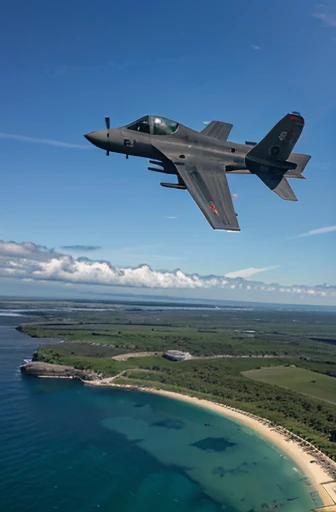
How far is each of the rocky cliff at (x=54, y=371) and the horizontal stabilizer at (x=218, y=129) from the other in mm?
98420

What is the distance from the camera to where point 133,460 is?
65.4 meters

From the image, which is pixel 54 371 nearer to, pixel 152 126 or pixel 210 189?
pixel 152 126

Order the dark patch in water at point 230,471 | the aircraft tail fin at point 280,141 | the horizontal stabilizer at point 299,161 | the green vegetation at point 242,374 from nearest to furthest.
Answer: the aircraft tail fin at point 280,141
the horizontal stabilizer at point 299,161
the dark patch in water at point 230,471
the green vegetation at point 242,374

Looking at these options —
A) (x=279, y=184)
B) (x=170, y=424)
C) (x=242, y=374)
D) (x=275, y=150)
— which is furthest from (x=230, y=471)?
(x=242, y=374)

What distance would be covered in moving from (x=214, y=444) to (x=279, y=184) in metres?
63.8

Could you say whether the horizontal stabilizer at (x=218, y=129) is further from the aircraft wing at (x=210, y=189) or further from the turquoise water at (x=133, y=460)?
the turquoise water at (x=133, y=460)

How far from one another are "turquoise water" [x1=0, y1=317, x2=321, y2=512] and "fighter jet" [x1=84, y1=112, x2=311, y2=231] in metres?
48.5

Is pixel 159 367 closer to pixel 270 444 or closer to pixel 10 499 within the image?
pixel 270 444

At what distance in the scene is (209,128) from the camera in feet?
104

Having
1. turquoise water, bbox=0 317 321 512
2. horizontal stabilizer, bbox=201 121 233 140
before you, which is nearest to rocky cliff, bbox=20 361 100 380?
turquoise water, bbox=0 317 321 512

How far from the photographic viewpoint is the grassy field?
104081 millimetres

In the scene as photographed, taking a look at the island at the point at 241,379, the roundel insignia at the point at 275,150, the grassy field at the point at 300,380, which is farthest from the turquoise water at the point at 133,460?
the roundel insignia at the point at 275,150

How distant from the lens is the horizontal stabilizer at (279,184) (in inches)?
1037

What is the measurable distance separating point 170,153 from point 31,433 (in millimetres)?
68785
